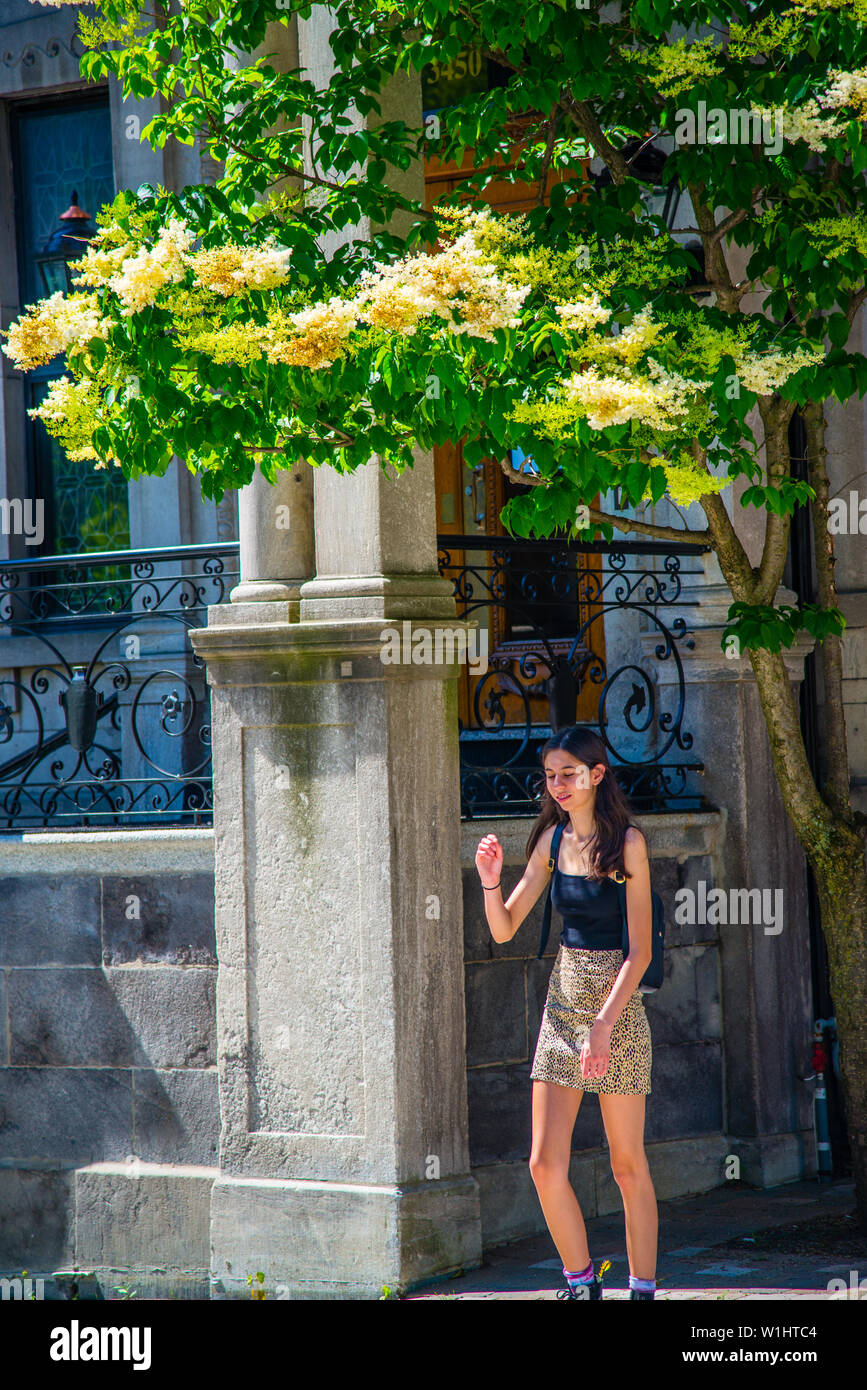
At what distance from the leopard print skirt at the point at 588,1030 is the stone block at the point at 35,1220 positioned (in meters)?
3.07

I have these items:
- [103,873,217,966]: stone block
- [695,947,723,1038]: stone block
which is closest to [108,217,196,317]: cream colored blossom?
[103,873,217,966]: stone block

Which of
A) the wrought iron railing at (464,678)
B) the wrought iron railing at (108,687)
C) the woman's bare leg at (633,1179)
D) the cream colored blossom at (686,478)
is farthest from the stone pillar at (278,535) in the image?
the woman's bare leg at (633,1179)

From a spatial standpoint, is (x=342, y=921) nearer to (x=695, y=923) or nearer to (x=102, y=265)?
(x=695, y=923)

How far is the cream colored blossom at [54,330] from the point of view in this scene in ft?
17.8

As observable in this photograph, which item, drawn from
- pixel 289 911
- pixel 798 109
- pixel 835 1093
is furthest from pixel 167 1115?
pixel 798 109

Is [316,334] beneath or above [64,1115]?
above

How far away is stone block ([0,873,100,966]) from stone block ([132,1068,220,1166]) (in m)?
0.64

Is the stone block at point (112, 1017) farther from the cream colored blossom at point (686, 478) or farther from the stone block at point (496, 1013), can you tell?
the cream colored blossom at point (686, 478)

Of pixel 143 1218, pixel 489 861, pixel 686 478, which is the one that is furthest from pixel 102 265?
pixel 143 1218

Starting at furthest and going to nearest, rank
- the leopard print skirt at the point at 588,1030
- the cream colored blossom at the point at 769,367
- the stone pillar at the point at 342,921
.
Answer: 1. the stone pillar at the point at 342,921
2. the leopard print skirt at the point at 588,1030
3. the cream colored blossom at the point at 769,367

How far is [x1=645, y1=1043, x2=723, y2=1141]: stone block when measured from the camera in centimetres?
782

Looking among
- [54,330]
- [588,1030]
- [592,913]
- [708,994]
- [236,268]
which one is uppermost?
[236,268]

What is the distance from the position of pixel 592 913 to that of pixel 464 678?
4369 mm

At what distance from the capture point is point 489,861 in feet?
18.2
